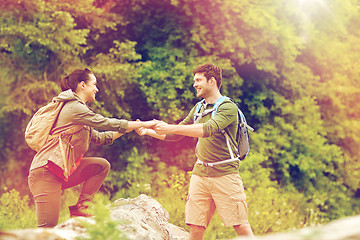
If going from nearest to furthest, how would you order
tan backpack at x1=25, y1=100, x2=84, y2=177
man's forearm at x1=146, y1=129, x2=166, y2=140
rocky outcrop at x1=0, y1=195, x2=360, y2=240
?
1. rocky outcrop at x1=0, y1=195, x2=360, y2=240
2. tan backpack at x1=25, y1=100, x2=84, y2=177
3. man's forearm at x1=146, y1=129, x2=166, y2=140

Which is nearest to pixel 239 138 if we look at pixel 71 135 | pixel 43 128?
pixel 71 135

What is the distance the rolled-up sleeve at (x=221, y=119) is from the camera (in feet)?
14.1

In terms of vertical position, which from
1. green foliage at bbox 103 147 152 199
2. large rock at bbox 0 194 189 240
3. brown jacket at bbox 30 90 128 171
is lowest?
green foliage at bbox 103 147 152 199

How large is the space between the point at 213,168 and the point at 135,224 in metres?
1.01

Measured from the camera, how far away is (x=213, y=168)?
4426 mm

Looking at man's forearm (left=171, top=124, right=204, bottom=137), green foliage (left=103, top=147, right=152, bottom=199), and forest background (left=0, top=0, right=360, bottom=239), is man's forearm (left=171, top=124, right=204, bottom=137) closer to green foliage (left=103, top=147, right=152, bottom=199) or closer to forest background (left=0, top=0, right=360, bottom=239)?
forest background (left=0, top=0, right=360, bottom=239)

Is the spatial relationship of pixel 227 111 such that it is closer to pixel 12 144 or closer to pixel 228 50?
pixel 228 50

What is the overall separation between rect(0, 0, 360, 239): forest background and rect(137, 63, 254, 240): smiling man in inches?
162

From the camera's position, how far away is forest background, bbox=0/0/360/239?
1076cm

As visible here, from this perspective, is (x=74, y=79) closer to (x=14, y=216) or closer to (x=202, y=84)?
(x=202, y=84)

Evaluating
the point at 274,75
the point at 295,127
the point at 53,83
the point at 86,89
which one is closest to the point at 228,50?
the point at 274,75

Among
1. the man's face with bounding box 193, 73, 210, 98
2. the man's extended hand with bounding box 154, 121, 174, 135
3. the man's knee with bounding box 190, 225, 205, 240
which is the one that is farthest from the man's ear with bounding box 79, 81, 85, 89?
the man's knee with bounding box 190, 225, 205, 240

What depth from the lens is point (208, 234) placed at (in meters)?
7.08

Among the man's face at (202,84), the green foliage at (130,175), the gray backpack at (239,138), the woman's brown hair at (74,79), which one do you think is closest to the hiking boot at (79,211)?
the woman's brown hair at (74,79)
